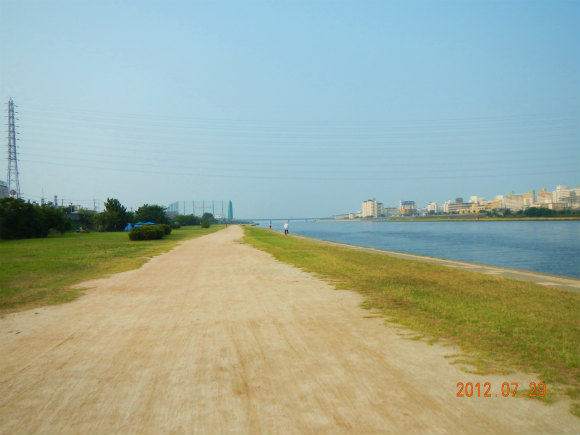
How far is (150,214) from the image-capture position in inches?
2704

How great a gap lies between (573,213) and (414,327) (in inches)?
4529

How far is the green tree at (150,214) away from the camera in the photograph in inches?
2689

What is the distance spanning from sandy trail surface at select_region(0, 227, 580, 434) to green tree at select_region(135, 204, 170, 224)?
64595mm

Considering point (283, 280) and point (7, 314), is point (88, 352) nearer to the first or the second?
point (7, 314)

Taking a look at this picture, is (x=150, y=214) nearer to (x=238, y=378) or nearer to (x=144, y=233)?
(x=144, y=233)

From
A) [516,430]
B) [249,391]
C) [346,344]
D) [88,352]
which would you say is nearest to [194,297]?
[88,352]

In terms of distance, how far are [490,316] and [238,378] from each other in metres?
4.68

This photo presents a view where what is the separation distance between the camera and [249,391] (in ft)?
12.0

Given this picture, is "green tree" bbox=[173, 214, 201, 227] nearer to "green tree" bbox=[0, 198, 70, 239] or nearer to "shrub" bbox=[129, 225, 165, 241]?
"green tree" bbox=[0, 198, 70, 239]

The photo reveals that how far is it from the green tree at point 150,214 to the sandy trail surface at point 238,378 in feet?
212
